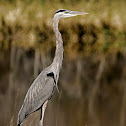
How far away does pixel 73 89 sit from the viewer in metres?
8.44

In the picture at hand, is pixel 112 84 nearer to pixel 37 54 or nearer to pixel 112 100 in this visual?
pixel 112 100

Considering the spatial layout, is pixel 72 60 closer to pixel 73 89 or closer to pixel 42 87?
pixel 73 89

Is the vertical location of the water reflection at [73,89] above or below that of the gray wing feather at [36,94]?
below

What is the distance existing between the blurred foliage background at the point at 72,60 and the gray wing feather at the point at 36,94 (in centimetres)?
16

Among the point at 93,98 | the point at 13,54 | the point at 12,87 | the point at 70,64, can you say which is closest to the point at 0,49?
the point at 13,54

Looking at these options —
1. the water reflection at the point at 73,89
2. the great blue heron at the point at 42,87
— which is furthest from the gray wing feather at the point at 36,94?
the water reflection at the point at 73,89

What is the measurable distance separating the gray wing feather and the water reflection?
14cm

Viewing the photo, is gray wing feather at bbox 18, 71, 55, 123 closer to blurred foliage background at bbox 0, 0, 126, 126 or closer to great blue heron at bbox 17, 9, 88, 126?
great blue heron at bbox 17, 9, 88, 126

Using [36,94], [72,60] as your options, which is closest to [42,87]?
[36,94]

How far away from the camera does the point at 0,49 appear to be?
517 inches

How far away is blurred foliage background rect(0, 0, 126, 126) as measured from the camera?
6454 mm

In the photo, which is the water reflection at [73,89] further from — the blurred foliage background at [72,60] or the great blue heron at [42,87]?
the great blue heron at [42,87]

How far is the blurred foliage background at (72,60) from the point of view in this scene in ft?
21.2

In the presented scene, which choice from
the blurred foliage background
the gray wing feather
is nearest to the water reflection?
the blurred foliage background
